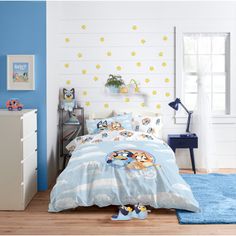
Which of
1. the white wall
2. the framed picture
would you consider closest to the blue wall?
the framed picture

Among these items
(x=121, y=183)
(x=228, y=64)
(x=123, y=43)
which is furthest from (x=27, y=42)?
(x=228, y=64)

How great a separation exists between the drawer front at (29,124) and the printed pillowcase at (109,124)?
3.03 ft

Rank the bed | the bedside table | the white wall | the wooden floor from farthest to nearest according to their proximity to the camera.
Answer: the white wall < the bedside table < the bed < the wooden floor

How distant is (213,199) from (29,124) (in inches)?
77.4

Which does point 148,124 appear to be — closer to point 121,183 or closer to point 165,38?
point 165,38

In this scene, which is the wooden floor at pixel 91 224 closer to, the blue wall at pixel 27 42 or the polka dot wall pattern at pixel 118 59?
the blue wall at pixel 27 42

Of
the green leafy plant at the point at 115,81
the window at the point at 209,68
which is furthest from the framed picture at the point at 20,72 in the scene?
the window at the point at 209,68

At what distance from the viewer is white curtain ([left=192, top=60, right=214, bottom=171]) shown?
605cm

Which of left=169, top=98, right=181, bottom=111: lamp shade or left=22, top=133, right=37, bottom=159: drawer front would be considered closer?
left=22, top=133, right=37, bottom=159: drawer front

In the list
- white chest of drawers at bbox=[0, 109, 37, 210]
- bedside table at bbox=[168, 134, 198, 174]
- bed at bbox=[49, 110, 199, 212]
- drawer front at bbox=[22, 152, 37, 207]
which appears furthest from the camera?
bedside table at bbox=[168, 134, 198, 174]

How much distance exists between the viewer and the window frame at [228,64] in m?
6.08

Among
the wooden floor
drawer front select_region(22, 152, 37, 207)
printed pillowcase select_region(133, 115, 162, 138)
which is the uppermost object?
printed pillowcase select_region(133, 115, 162, 138)

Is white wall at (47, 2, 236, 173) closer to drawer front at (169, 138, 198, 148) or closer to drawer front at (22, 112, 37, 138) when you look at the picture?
drawer front at (169, 138, 198, 148)

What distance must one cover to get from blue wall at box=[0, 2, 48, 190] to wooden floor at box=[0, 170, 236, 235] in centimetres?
108
